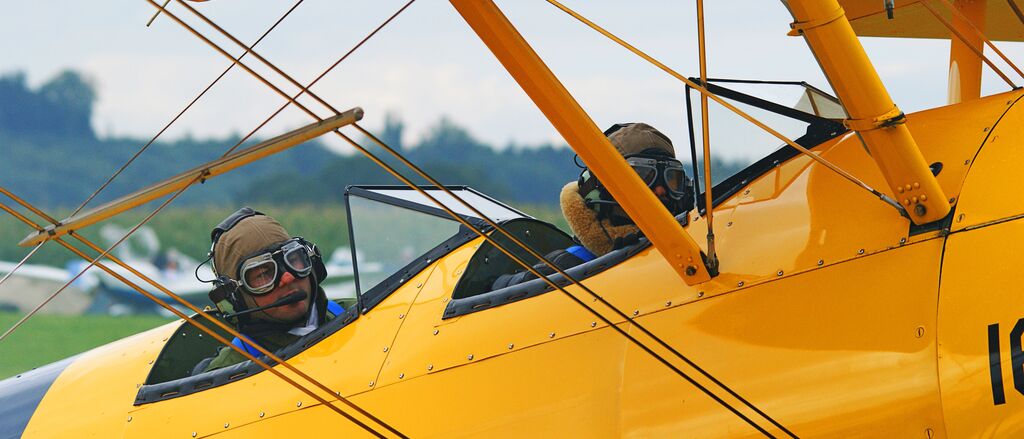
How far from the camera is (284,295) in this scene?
4.52 meters

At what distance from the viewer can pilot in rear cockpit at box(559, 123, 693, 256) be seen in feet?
12.5

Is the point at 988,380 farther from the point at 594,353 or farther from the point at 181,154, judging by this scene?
the point at 181,154

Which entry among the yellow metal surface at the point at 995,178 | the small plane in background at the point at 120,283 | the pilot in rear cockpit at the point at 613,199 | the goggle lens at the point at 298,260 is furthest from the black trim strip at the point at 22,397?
the small plane in background at the point at 120,283

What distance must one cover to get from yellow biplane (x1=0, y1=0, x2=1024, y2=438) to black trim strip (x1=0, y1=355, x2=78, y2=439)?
→ 714 mm

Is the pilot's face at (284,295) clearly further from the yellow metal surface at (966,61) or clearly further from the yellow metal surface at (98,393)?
the yellow metal surface at (966,61)

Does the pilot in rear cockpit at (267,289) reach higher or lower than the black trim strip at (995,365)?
higher

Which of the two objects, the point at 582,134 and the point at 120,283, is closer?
the point at 582,134

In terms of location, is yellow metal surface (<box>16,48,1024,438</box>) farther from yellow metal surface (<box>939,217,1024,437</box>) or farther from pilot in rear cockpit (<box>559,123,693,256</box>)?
pilot in rear cockpit (<box>559,123,693,256</box>)

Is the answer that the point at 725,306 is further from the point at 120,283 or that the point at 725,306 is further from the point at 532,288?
the point at 120,283

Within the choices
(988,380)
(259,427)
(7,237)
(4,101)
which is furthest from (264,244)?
(4,101)

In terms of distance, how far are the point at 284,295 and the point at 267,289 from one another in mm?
84

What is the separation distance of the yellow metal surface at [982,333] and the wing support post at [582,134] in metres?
0.69

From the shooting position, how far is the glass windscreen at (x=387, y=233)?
4.18 metres

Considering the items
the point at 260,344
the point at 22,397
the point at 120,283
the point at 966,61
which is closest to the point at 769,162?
the point at 966,61
